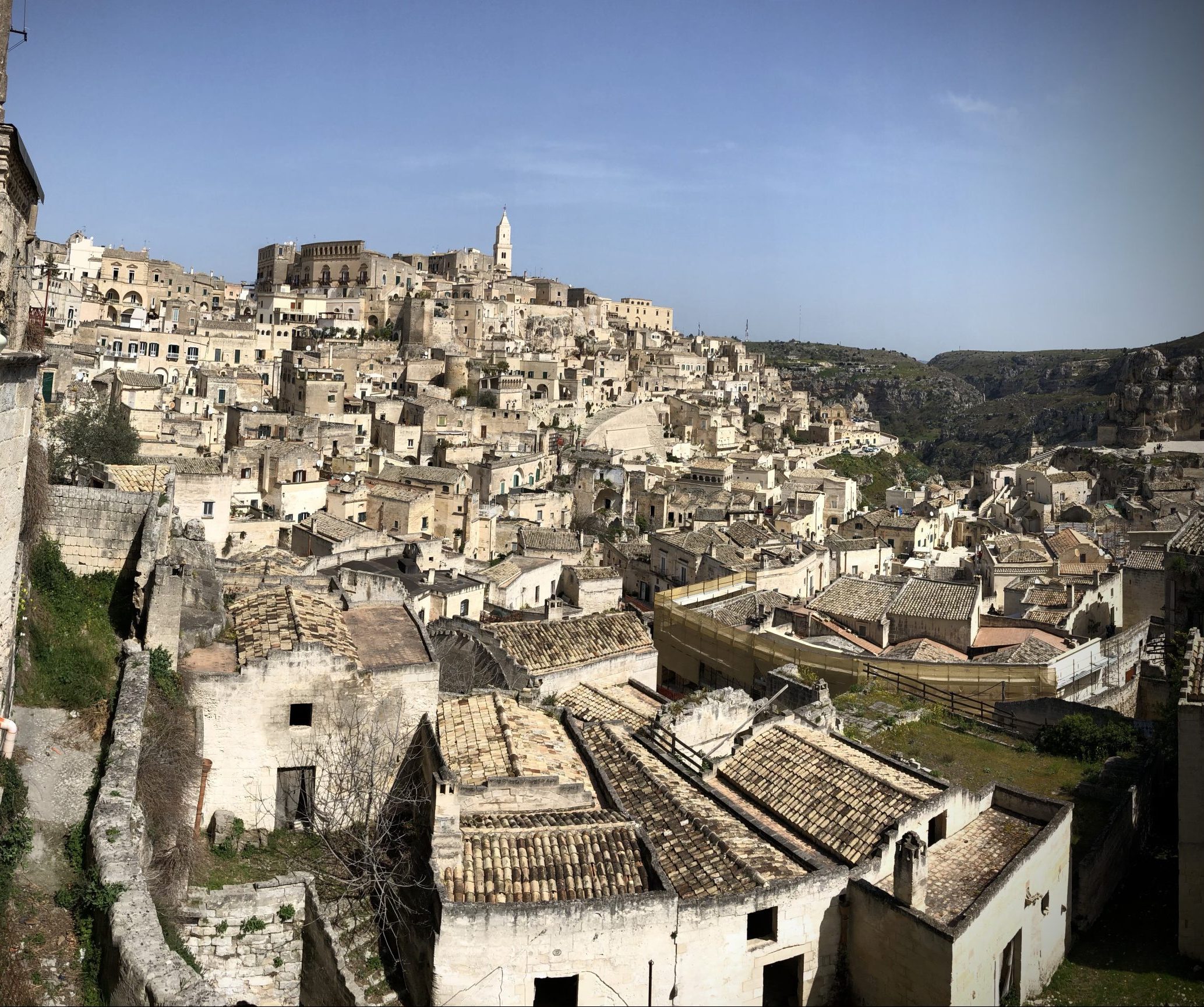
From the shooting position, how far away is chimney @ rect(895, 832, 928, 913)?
29.9ft

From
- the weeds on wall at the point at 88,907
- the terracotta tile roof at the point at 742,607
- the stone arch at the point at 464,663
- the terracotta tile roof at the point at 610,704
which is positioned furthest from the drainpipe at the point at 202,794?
the terracotta tile roof at the point at 742,607

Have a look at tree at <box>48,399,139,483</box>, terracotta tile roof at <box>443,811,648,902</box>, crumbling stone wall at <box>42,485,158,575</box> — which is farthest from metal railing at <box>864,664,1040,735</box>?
tree at <box>48,399,139,483</box>

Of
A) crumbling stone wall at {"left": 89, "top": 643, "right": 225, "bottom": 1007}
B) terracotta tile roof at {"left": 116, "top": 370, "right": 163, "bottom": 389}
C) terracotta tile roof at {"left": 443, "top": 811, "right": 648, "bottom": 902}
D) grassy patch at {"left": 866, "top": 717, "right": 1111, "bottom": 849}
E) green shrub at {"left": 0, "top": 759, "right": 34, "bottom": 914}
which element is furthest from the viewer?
terracotta tile roof at {"left": 116, "top": 370, "right": 163, "bottom": 389}

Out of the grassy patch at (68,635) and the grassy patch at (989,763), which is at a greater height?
the grassy patch at (68,635)

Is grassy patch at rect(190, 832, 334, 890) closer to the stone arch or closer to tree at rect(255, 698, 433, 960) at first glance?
tree at rect(255, 698, 433, 960)

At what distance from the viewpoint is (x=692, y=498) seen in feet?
163

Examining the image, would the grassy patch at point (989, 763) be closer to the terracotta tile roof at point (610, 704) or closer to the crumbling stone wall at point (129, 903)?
the terracotta tile roof at point (610, 704)

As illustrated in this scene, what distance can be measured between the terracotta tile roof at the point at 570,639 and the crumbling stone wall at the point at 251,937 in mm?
7159

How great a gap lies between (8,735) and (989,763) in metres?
11.7

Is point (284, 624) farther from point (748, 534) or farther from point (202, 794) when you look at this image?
point (748, 534)

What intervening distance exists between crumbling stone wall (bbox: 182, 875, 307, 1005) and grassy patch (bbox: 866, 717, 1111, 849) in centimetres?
754

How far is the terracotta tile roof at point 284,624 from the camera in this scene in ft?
38.5

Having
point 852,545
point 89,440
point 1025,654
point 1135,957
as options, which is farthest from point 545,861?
point 852,545

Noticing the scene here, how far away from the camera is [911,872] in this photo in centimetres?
910
